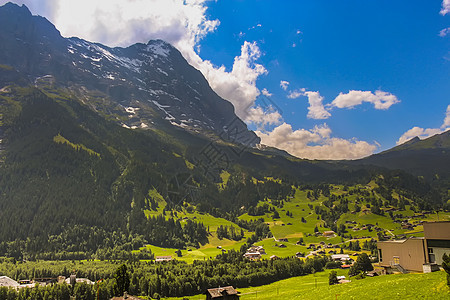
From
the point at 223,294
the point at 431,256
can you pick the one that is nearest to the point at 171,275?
the point at 223,294

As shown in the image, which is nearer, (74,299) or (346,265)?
(74,299)

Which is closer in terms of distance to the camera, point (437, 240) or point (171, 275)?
point (437, 240)

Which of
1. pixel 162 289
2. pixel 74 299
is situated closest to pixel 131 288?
pixel 162 289

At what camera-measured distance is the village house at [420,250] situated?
69.2 meters

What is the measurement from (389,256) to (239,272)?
3320 inches

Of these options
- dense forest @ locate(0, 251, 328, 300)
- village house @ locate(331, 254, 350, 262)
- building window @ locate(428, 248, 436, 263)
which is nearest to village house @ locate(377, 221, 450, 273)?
building window @ locate(428, 248, 436, 263)

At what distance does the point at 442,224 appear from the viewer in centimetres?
6938

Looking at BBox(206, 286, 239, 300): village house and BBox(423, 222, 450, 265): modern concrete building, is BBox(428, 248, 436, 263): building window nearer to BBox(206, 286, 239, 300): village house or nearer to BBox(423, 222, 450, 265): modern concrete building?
BBox(423, 222, 450, 265): modern concrete building

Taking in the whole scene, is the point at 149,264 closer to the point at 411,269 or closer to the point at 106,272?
the point at 106,272

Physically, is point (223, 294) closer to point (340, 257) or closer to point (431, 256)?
point (431, 256)

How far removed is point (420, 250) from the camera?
247 feet

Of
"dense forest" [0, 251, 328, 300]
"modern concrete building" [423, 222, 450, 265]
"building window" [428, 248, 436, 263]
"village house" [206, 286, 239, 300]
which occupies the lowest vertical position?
"dense forest" [0, 251, 328, 300]

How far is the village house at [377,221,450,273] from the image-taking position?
69.2m

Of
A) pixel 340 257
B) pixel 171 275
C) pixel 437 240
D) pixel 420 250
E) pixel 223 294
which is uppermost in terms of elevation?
pixel 437 240
